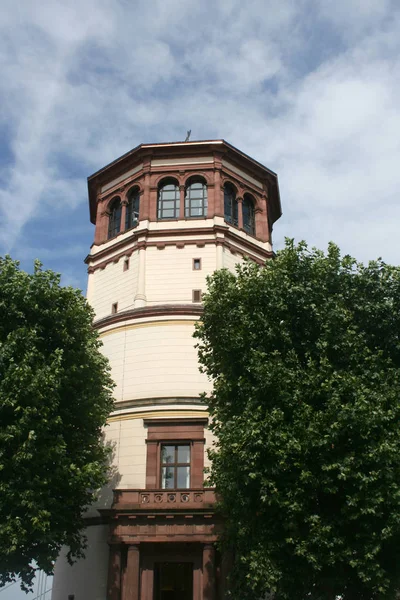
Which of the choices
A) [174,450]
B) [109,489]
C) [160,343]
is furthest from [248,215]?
[109,489]

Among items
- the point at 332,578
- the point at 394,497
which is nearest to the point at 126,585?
the point at 332,578

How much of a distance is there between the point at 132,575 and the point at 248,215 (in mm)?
20452

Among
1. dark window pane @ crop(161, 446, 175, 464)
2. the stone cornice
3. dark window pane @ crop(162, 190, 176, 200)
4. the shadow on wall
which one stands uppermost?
dark window pane @ crop(162, 190, 176, 200)

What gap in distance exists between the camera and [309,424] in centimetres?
1806

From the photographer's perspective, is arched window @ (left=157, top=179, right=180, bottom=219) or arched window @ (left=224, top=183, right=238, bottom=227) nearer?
arched window @ (left=157, top=179, right=180, bottom=219)

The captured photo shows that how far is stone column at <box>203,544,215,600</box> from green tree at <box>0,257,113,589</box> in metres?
4.80

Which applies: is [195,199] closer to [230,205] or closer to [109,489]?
[230,205]

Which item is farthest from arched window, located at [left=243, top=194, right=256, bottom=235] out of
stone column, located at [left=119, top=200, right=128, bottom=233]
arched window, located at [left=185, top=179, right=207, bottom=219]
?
stone column, located at [left=119, top=200, right=128, bottom=233]

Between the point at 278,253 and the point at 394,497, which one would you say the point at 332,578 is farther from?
the point at 278,253

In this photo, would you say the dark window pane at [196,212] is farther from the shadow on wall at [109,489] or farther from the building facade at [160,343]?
the shadow on wall at [109,489]

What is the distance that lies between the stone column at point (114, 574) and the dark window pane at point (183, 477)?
11.4 feet

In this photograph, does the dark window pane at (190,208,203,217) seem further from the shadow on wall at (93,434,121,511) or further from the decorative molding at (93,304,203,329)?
the shadow on wall at (93,434,121,511)

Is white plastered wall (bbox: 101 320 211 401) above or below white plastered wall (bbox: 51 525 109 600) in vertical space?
above

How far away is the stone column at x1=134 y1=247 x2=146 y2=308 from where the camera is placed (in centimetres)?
3106
